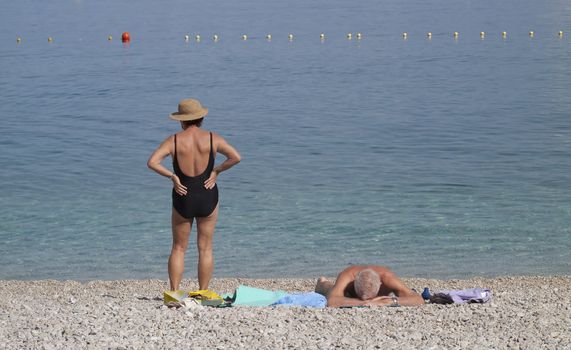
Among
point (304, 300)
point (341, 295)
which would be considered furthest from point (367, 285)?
point (304, 300)

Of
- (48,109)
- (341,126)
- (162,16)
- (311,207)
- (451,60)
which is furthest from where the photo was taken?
(162,16)

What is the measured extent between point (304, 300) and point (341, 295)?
1.19 feet

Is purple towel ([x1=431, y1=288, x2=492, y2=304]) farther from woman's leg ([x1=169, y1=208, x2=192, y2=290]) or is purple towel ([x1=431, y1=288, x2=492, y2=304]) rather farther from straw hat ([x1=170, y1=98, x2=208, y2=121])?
straw hat ([x1=170, y1=98, x2=208, y2=121])

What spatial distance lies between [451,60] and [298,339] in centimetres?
3222

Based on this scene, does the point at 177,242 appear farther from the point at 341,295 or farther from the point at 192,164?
the point at 341,295

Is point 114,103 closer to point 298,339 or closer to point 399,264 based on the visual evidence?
point 399,264

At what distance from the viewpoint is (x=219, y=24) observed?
182 feet

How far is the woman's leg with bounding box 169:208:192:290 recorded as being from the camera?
32.2ft

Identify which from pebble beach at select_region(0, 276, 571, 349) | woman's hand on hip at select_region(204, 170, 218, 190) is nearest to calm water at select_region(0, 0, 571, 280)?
woman's hand on hip at select_region(204, 170, 218, 190)

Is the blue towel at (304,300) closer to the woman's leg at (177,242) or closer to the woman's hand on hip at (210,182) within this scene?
the woman's leg at (177,242)

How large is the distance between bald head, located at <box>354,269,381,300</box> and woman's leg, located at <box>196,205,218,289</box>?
60.0 inches

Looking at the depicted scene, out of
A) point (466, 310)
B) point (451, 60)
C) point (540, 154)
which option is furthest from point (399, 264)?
point (451, 60)

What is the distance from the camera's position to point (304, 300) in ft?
31.2

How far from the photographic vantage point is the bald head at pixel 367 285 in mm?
9281
